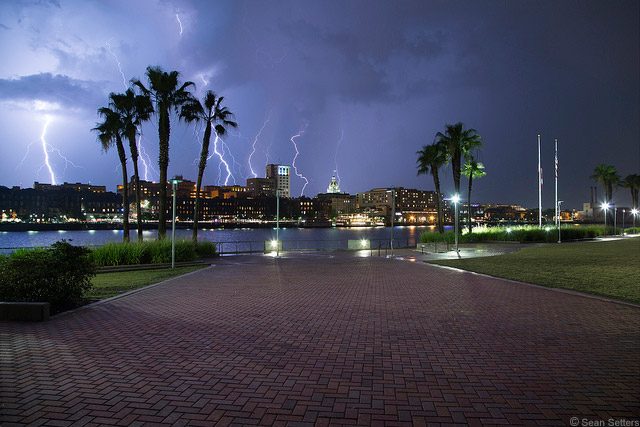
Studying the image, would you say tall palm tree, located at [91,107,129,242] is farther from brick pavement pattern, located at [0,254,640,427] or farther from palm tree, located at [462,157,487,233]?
palm tree, located at [462,157,487,233]

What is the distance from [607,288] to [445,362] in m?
8.17

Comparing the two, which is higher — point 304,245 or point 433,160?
point 433,160

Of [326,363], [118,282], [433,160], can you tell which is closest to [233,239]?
[433,160]

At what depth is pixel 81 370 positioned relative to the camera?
4887mm

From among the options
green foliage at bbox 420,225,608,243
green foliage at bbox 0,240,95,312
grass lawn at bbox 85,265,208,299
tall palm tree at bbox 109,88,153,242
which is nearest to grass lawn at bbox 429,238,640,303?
grass lawn at bbox 85,265,208,299

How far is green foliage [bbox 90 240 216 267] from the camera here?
671 inches

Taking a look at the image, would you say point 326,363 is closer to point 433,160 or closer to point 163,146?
point 163,146

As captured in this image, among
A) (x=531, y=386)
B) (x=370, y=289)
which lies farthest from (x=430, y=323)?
(x=370, y=289)

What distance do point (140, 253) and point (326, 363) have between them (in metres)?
15.4

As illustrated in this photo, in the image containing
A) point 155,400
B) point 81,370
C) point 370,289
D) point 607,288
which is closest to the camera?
point 155,400

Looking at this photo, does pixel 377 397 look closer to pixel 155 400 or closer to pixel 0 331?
pixel 155 400

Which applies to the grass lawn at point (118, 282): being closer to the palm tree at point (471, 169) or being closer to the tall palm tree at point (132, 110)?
the tall palm tree at point (132, 110)

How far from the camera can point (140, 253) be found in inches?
703

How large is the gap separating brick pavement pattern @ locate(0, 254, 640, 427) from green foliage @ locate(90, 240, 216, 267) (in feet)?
30.7
